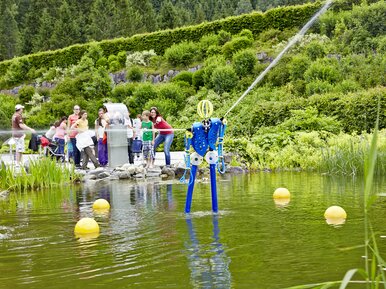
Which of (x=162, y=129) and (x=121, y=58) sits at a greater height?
(x=121, y=58)

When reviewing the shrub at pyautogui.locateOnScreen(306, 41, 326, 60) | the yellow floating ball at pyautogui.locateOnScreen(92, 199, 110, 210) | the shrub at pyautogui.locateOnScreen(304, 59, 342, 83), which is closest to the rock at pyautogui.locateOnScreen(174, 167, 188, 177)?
the yellow floating ball at pyautogui.locateOnScreen(92, 199, 110, 210)

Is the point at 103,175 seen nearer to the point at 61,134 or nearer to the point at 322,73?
the point at 61,134

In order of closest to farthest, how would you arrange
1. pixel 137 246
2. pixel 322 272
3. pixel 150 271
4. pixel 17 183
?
pixel 322 272
pixel 150 271
pixel 137 246
pixel 17 183

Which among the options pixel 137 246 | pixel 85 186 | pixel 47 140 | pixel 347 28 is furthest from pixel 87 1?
pixel 137 246

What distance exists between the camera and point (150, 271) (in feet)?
17.7

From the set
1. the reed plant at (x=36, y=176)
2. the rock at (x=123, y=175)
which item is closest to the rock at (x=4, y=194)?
the reed plant at (x=36, y=176)

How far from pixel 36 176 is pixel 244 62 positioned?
16927 mm

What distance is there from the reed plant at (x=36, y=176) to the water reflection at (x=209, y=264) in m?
6.31

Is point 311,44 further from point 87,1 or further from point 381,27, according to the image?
point 87,1

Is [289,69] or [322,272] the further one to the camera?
[289,69]

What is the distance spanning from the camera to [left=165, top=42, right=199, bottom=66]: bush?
110 ft

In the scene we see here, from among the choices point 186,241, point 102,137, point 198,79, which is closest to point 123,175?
point 102,137

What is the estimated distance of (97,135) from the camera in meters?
16.8

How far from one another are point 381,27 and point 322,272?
83.1 feet
